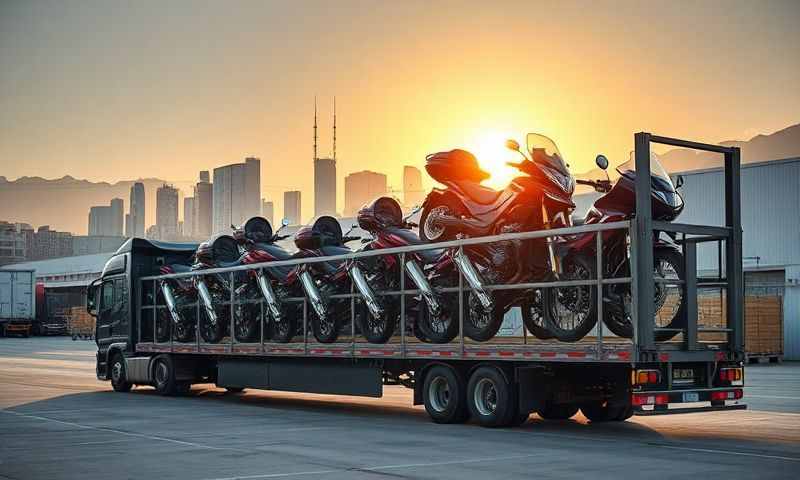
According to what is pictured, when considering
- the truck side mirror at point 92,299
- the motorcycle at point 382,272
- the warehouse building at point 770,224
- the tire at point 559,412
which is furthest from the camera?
the warehouse building at point 770,224

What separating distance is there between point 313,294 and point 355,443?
5466 millimetres

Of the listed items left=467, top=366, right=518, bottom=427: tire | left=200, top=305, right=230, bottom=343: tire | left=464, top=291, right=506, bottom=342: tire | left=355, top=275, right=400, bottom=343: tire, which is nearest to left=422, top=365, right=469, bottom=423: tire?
left=467, top=366, right=518, bottom=427: tire

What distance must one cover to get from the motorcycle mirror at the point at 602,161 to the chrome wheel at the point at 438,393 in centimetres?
366

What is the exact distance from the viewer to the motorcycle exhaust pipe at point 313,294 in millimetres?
18359

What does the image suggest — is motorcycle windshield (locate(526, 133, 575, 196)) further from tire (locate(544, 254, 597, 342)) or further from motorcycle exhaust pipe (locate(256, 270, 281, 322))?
motorcycle exhaust pipe (locate(256, 270, 281, 322))

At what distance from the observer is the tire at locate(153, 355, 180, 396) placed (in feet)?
73.5

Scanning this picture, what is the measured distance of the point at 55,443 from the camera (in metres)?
13.5

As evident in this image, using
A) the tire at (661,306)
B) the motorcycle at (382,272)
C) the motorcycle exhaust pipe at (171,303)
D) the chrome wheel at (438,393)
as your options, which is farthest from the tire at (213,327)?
the tire at (661,306)

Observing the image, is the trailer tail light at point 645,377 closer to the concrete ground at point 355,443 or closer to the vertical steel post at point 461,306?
the concrete ground at point 355,443

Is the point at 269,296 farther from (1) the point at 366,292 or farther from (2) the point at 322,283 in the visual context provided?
(1) the point at 366,292

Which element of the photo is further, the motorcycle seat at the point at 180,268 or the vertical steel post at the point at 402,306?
the motorcycle seat at the point at 180,268

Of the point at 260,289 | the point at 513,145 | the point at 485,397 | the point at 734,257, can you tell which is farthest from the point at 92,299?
the point at 734,257

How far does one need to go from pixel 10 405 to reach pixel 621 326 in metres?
11.0

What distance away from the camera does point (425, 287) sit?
16.0 metres
